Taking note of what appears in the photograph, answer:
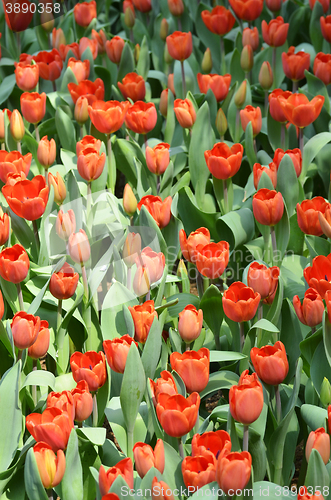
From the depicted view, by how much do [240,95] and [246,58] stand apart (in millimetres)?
316

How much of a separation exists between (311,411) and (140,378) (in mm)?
317

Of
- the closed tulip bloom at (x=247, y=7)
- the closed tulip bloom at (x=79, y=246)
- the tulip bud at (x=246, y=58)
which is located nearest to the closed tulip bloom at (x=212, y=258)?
the closed tulip bloom at (x=79, y=246)

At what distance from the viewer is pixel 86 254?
1.26m

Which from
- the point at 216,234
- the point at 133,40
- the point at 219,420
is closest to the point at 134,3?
the point at 133,40

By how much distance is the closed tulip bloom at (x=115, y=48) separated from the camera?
2242 mm

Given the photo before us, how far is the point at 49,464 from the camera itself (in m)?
0.82

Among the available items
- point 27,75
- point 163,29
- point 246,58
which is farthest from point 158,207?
point 163,29

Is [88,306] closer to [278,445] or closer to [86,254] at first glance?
[86,254]

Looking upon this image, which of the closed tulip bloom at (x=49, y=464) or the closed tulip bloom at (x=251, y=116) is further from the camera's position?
the closed tulip bloom at (x=251, y=116)

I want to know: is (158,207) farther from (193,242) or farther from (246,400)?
(246,400)

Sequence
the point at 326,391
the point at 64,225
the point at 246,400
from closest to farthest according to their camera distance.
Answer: the point at 246,400, the point at 326,391, the point at 64,225

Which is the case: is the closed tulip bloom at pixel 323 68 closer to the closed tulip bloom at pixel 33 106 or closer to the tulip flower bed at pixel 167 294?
the tulip flower bed at pixel 167 294

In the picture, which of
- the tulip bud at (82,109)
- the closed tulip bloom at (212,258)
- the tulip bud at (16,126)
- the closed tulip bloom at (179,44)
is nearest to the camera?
the closed tulip bloom at (212,258)

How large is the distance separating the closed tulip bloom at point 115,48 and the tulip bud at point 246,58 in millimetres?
475
